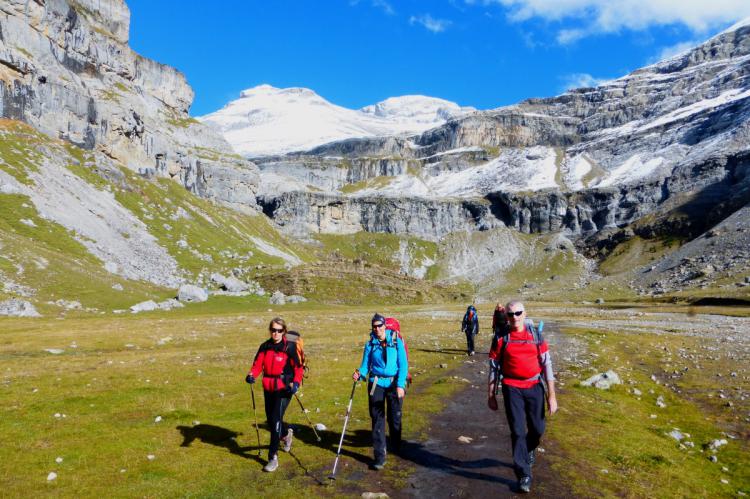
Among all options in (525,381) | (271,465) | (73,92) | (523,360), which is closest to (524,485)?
(525,381)

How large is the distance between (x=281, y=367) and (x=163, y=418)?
7.63m

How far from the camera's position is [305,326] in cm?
5869

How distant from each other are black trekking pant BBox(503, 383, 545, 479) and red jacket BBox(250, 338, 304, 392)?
19.3ft

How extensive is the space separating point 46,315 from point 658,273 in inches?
7163

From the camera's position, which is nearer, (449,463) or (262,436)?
(449,463)

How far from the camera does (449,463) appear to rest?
13.1 metres

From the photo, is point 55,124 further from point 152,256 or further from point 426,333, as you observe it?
point 426,333

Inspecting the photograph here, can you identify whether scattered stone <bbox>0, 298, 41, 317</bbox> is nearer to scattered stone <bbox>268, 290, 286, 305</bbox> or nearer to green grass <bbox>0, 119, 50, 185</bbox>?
scattered stone <bbox>268, 290, 286, 305</bbox>

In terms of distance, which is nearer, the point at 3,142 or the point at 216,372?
the point at 216,372

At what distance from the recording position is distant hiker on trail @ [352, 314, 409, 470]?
13.4m

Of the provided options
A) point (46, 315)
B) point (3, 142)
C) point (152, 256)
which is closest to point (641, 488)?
point (46, 315)

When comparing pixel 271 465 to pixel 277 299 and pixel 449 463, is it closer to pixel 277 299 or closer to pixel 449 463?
pixel 449 463

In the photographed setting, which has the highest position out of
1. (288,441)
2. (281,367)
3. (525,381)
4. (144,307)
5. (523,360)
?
(523,360)

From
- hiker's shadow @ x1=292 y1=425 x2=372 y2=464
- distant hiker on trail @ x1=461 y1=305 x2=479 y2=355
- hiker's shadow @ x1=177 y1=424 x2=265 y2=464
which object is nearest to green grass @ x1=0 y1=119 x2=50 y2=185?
distant hiker on trail @ x1=461 y1=305 x2=479 y2=355
